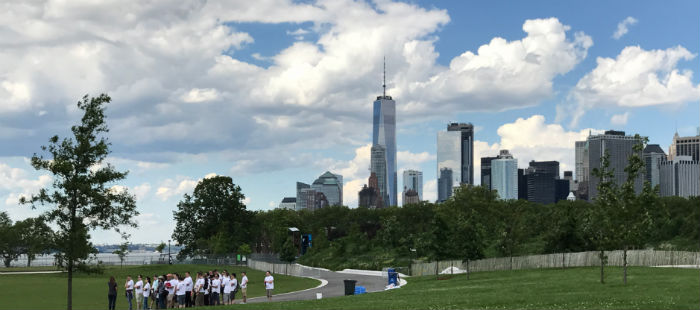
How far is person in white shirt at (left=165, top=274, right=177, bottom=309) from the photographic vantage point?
132 feet

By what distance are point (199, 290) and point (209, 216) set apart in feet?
321

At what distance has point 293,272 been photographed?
8825 cm

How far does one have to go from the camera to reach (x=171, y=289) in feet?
133

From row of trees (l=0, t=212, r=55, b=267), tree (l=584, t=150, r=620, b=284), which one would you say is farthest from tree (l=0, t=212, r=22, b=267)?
tree (l=584, t=150, r=620, b=284)

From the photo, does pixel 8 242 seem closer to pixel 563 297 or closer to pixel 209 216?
pixel 209 216

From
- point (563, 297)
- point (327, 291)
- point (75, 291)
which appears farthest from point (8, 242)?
point (563, 297)

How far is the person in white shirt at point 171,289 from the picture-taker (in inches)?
1582

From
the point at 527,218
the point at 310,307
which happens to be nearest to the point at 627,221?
the point at 310,307

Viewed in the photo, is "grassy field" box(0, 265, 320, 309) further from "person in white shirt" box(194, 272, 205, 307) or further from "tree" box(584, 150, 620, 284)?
"tree" box(584, 150, 620, 284)

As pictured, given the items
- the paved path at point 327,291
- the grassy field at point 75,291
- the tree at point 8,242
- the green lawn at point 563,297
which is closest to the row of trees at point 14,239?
the tree at point 8,242

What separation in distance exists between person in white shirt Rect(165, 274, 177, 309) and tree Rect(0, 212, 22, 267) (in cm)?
11507

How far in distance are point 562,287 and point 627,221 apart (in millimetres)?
5106

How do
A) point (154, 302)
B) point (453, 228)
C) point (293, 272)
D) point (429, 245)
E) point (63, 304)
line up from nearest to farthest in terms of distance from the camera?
point (154, 302) < point (63, 304) < point (453, 228) < point (429, 245) < point (293, 272)

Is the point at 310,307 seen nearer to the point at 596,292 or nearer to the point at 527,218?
the point at 596,292
